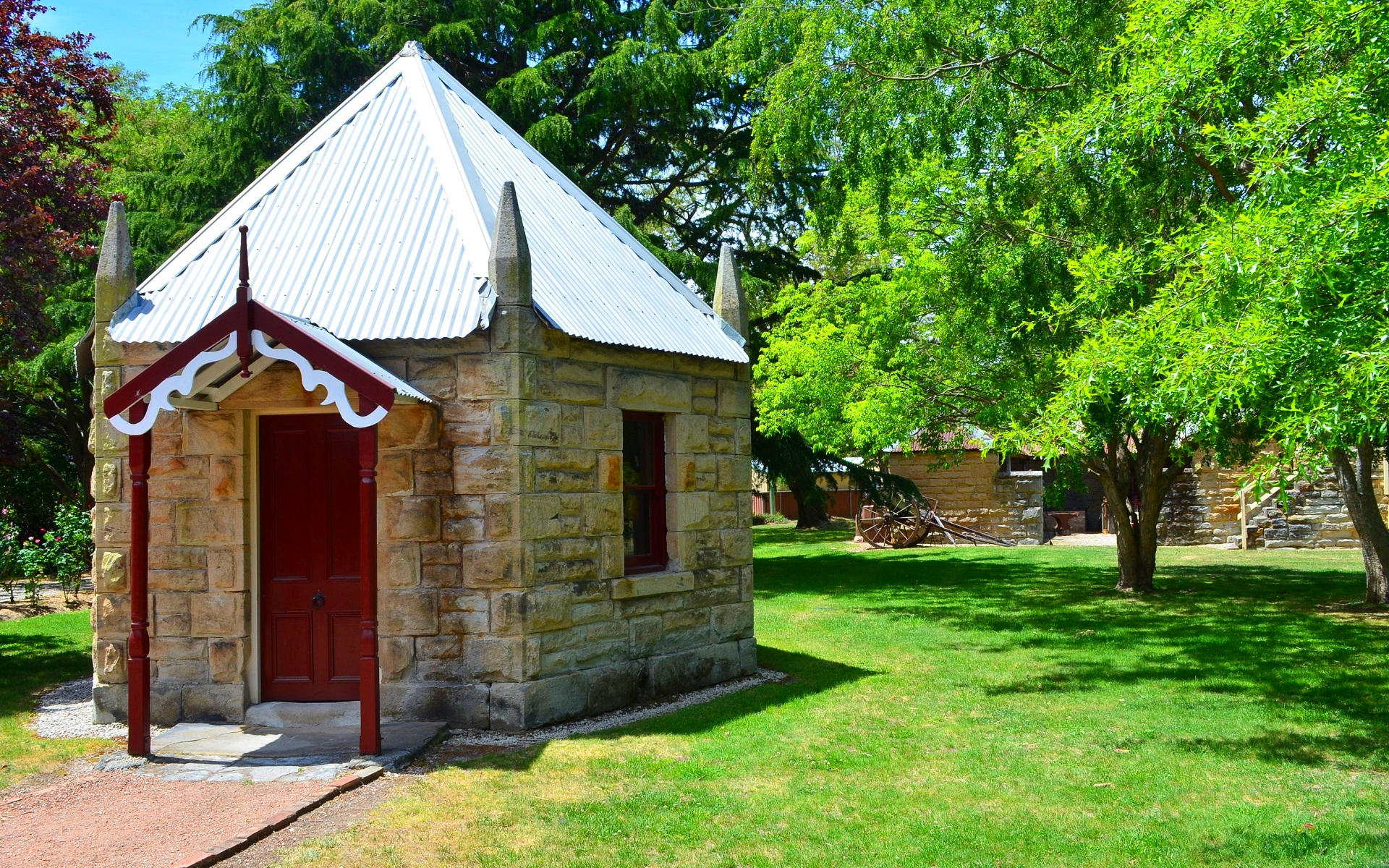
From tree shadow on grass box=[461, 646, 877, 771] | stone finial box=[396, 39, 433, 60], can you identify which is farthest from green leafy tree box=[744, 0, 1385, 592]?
stone finial box=[396, 39, 433, 60]

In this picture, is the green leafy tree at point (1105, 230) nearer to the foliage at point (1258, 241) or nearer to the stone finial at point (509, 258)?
the foliage at point (1258, 241)

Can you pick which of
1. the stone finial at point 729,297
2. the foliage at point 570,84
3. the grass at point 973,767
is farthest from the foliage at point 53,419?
the grass at point 973,767

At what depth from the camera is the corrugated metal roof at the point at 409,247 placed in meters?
8.84

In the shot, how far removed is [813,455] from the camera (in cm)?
2239

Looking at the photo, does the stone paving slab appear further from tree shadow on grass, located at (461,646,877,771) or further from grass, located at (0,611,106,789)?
tree shadow on grass, located at (461,646,877,771)

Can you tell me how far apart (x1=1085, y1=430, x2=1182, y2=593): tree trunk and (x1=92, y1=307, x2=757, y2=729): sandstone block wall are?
10.5m

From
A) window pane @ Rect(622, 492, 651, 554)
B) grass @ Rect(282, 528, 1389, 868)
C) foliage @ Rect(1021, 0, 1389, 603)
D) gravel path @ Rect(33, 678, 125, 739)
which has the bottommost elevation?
grass @ Rect(282, 528, 1389, 868)

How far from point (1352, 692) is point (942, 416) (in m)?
7.82

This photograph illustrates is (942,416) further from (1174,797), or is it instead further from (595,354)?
(1174,797)

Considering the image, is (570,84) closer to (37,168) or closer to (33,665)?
(37,168)

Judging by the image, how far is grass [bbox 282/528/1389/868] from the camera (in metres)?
6.14

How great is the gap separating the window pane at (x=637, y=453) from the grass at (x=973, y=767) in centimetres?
209

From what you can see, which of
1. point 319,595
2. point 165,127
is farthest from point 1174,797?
point 165,127

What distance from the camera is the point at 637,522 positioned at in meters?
10.1
